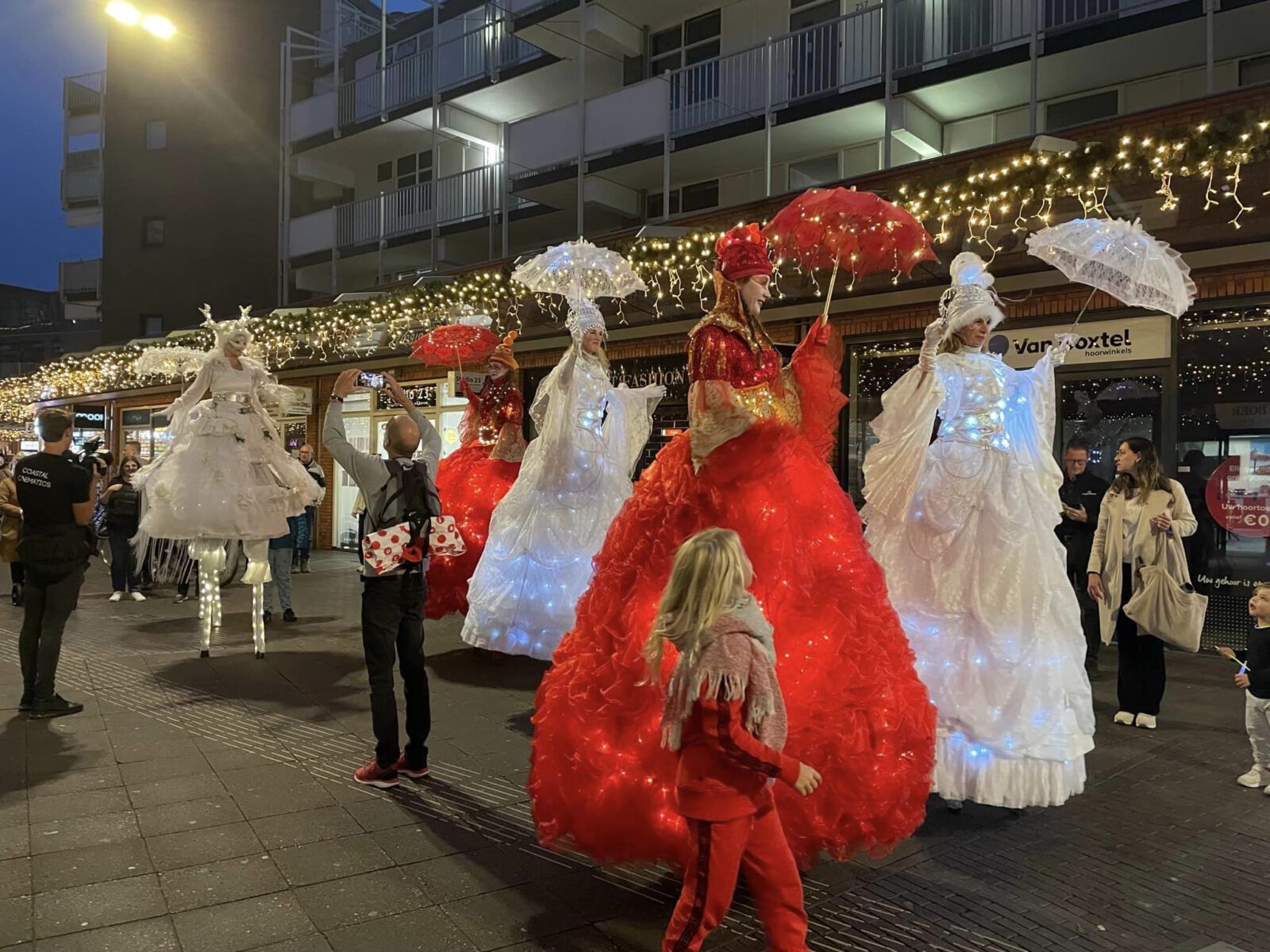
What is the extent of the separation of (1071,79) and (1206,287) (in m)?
5.37

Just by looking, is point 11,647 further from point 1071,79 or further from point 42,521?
point 1071,79

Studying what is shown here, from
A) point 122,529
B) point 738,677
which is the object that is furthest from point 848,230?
point 122,529

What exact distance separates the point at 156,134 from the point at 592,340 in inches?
1000

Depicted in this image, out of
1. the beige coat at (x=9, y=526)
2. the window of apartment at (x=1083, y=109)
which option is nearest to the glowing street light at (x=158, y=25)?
the beige coat at (x=9, y=526)

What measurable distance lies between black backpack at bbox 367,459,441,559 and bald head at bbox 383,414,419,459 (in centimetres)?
6

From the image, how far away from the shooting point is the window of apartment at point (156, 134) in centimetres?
2583

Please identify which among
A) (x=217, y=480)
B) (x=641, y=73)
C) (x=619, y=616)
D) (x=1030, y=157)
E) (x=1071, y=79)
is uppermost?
(x=641, y=73)

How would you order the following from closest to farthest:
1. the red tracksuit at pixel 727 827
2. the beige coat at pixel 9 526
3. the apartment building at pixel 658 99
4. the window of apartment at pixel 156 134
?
the red tracksuit at pixel 727 827 < the beige coat at pixel 9 526 < the apartment building at pixel 658 99 < the window of apartment at pixel 156 134

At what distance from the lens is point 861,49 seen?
532 inches

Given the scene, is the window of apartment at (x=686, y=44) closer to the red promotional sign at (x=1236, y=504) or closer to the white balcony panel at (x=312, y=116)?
the white balcony panel at (x=312, y=116)

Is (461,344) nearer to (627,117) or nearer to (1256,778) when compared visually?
(1256,778)

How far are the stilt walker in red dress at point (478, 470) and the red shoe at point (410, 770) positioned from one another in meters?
2.66

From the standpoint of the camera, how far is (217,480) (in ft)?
23.4

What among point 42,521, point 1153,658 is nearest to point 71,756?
point 42,521
